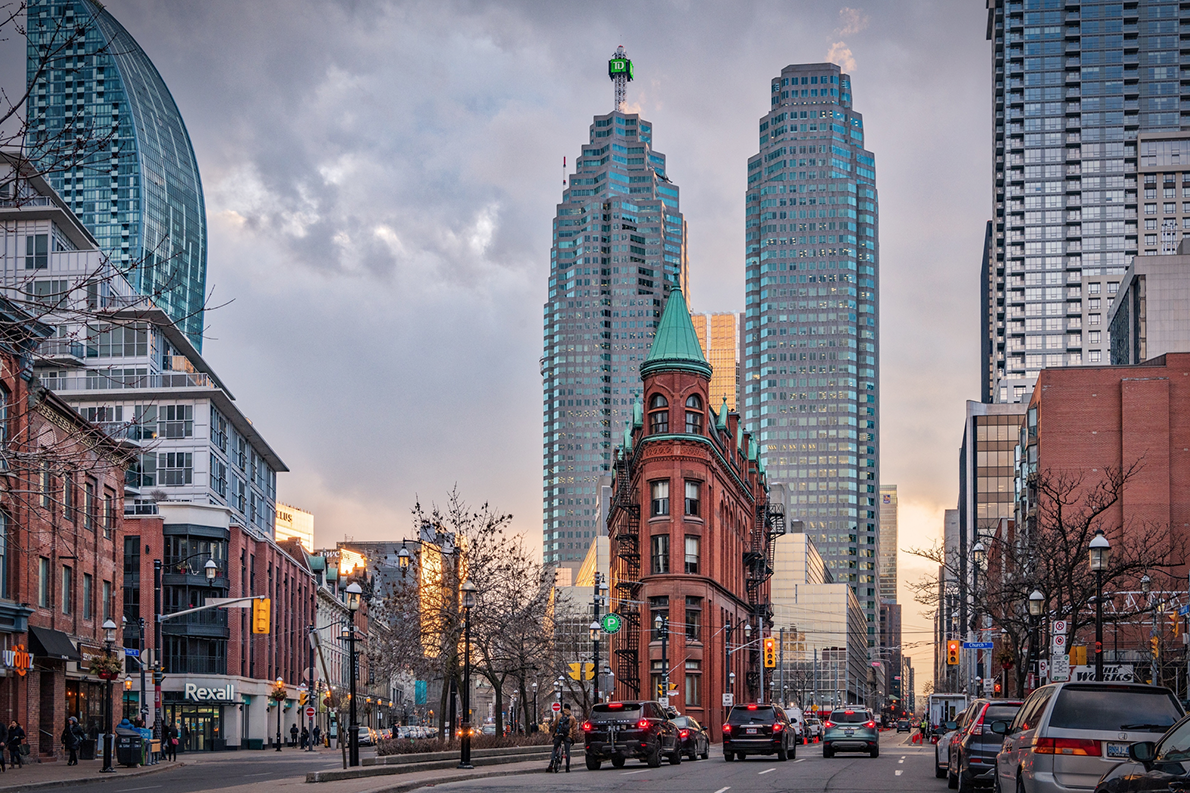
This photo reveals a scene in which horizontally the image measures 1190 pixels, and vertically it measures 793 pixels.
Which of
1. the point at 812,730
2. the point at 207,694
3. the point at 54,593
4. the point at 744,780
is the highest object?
the point at 54,593

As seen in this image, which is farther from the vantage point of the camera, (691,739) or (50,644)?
(50,644)

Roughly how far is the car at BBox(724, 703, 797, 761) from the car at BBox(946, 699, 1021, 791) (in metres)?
14.2

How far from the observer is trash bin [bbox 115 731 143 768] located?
46406mm

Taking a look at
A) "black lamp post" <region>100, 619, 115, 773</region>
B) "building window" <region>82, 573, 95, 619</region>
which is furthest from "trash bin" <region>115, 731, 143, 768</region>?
"building window" <region>82, 573, 95, 619</region>

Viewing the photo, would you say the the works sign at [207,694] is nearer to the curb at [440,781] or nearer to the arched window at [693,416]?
the arched window at [693,416]

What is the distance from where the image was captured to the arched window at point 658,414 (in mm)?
80062

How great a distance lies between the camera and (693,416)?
80.0 metres

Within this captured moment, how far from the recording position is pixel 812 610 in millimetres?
177875

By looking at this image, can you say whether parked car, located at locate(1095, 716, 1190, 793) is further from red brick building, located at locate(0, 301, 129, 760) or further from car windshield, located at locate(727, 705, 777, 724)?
red brick building, located at locate(0, 301, 129, 760)

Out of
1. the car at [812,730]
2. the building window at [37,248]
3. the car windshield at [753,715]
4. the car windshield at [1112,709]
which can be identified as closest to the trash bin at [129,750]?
the car windshield at [753,715]

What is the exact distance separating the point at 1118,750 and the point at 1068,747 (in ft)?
1.73

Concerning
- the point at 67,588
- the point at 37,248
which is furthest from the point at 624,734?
the point at 37,248

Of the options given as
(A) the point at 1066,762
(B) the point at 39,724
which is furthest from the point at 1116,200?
(A) the point at 1066,762

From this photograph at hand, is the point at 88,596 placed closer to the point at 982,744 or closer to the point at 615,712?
the point at 615,712
